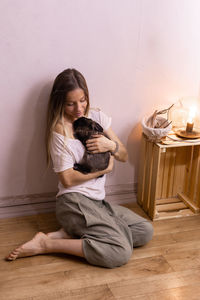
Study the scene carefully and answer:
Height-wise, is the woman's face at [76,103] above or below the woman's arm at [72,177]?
above

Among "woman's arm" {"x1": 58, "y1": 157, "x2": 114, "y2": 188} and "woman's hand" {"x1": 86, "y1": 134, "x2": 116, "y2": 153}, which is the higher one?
"woman's hand" {"x1": 86, "y1": 134, "x2": 116, "y2": 153}

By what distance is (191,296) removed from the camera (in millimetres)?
1390

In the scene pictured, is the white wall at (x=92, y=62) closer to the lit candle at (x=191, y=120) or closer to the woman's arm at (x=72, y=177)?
the lit candle at (x=191, y=120)

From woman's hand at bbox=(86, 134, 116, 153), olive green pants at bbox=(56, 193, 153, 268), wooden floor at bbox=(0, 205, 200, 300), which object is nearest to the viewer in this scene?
wooden floor at bbox=(0, 205, 200, 300)

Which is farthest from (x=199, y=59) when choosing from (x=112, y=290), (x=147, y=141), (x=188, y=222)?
(x=112, y=290)

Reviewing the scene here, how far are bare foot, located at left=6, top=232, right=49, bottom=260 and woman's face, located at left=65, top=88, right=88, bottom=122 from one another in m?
0.58

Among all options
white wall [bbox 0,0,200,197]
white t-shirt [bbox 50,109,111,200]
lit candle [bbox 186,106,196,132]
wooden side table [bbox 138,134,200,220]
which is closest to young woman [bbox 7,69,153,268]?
white t-shirt [bbox 50,109,111,200]

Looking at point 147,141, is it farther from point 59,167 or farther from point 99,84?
point 59,167

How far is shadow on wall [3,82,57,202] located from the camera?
1743 mm

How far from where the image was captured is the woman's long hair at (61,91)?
1.58 metres

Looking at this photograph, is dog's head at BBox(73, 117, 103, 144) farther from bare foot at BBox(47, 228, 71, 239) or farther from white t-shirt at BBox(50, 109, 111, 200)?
bare foot at BBox(47, 228, 71, 239)

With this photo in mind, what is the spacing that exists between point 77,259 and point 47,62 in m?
0.92

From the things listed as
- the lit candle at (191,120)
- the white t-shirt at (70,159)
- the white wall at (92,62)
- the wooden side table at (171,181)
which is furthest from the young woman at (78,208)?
the lit candle at (191,120)

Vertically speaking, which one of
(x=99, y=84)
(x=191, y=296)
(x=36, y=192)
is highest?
(x=99, y=84)
